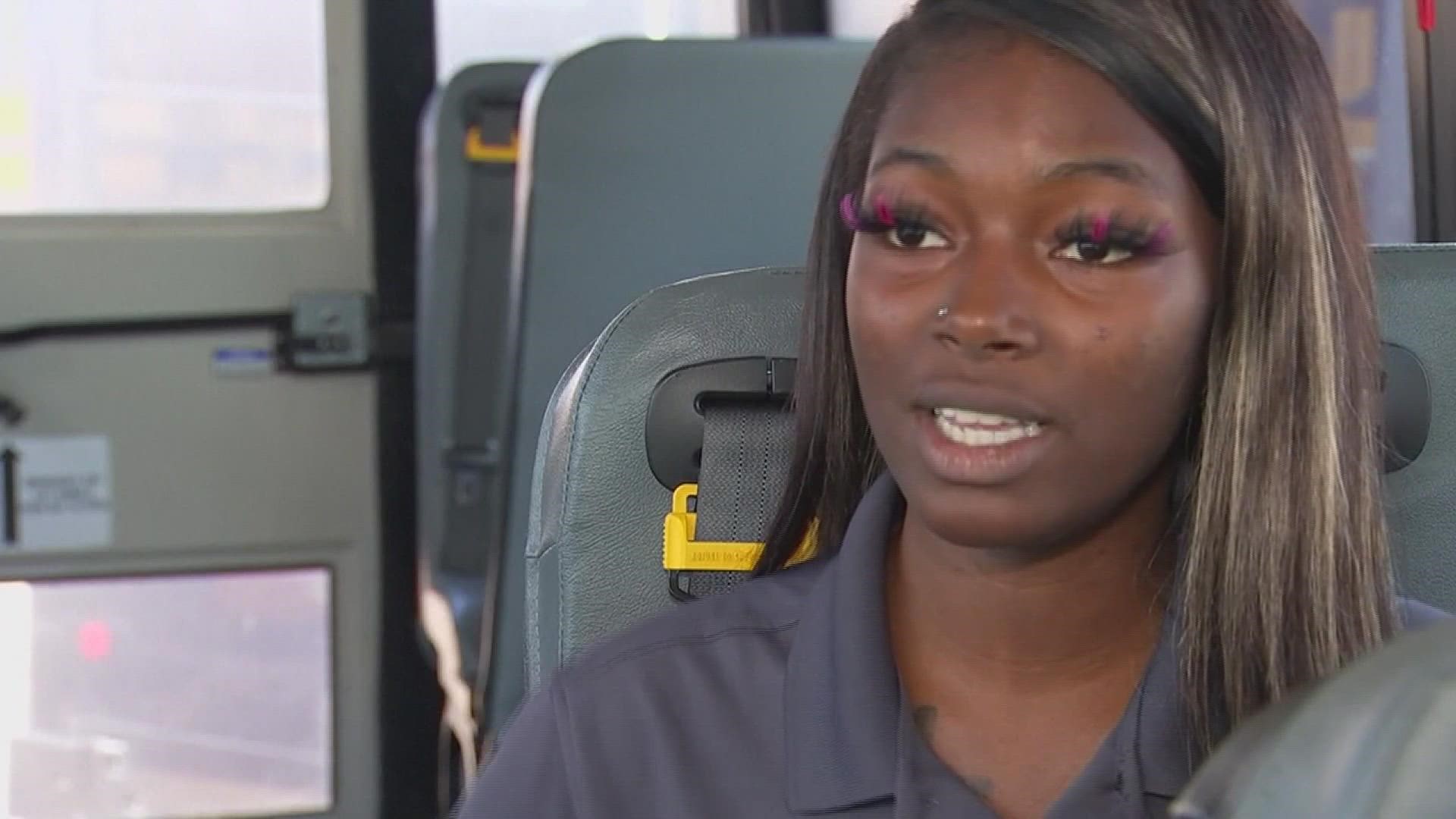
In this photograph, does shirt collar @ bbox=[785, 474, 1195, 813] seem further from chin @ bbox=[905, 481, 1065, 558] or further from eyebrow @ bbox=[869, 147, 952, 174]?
eyebrow @ bbox=[869, 147, 952, 174]

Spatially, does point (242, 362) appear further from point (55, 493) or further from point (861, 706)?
point (861, 706)

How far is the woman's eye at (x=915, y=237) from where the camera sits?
3.44 feet

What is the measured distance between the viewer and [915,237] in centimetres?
106

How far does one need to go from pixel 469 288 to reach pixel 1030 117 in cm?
195

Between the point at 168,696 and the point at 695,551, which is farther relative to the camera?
the point at 168,696

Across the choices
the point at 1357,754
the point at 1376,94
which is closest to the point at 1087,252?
the point at 1357,754

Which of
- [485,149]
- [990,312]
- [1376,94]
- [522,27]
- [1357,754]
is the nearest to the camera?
[1357,754]

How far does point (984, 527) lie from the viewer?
1.03 meters

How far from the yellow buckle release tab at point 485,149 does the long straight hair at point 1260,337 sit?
181cm

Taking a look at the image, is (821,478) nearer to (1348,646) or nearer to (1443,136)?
(1348,646)

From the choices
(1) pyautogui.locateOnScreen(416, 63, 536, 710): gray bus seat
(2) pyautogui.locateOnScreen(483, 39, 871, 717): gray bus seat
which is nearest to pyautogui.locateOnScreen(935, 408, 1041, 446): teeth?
(2) pyautogui.locateOnScreen(483, 39, 871, 717): gray bus seat

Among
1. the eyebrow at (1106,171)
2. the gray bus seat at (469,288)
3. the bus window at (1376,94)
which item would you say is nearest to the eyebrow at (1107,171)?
the eyebrow at (1106,171)

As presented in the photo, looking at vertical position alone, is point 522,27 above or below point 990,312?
above

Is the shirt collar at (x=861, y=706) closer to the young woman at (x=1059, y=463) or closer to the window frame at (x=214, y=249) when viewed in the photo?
the young woman at (x=1059, y=463)
